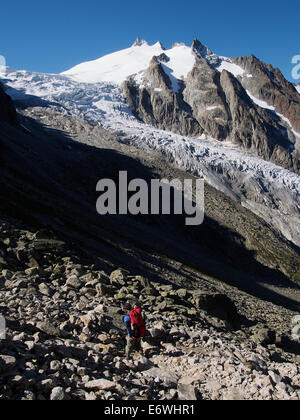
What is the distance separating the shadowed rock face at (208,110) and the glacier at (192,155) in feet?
61.9

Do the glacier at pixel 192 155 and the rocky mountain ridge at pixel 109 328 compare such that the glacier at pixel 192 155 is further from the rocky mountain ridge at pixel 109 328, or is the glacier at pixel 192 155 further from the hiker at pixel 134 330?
the hiker at pixel 134 330

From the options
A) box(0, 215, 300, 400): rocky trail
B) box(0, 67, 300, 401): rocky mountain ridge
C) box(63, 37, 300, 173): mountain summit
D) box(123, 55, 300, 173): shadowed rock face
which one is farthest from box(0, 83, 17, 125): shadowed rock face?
box(63, 37, 300, 173): mountain summit

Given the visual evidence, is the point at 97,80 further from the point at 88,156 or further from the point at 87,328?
the point at 87,328

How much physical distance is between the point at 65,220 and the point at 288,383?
27.6 meters

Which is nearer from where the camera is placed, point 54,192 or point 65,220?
point 65,220

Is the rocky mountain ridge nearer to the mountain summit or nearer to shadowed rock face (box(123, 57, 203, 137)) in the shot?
shadowed rock face (box(123, 57, 203, 137))

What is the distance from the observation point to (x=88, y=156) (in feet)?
255

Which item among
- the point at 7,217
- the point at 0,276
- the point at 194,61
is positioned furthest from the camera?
the point at 194,61

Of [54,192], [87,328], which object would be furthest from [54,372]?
[54,192]

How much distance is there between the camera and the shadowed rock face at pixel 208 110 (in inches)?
6526

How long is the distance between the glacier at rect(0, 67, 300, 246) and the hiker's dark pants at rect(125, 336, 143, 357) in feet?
313

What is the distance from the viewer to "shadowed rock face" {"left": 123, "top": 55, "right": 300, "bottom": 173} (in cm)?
16575

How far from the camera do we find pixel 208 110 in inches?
6905

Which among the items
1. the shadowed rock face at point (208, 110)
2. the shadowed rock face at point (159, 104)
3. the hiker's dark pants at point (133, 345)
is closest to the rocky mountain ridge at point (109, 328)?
the hiker's dark pants at point (133, 345)
